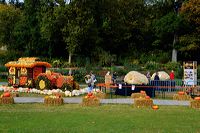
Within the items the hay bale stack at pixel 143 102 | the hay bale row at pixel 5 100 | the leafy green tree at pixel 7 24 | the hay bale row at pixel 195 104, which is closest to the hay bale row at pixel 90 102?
the hay bale stack at pixel 143 102

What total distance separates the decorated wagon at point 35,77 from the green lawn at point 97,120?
940 centimetres

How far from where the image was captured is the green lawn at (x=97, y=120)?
14719 mm

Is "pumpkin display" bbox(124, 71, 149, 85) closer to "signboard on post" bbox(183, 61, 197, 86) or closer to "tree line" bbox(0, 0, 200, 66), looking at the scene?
"signboard on post" bbox(183, 61, 197, 86)

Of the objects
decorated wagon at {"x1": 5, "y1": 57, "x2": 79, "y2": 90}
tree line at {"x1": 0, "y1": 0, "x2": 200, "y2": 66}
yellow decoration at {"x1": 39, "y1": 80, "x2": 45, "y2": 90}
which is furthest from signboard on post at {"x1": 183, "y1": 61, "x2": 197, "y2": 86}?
tree line at {"x1": 0, "y1": 0, "x2": 200, "y2": 66}

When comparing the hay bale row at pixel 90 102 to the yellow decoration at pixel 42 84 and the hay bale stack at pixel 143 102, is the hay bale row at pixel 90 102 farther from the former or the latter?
the yellow decoration at pixel 42 84

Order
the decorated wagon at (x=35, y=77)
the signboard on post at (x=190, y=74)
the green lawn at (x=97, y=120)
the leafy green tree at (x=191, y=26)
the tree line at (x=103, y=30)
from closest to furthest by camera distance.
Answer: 1. the green lawn at (x=97, y=120)
2. the signboard on post at (x=190, y=74)
3. the decorated wagon at (x=35, y=77)
4. the tree line at (x=103, y=30)
5. the leafy green tree at (x=191, y=26)

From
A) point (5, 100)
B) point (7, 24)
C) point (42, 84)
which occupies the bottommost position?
point (5, 100)

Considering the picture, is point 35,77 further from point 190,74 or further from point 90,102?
point 90,102

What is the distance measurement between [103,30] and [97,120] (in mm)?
47930

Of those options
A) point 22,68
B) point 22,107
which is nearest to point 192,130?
point 22,107

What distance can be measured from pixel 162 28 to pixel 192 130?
47.7 metres

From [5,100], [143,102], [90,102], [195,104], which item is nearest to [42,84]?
[5,100]

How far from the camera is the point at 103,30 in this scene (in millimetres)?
64438

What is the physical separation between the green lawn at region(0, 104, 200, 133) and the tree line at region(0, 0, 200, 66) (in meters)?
36.2
